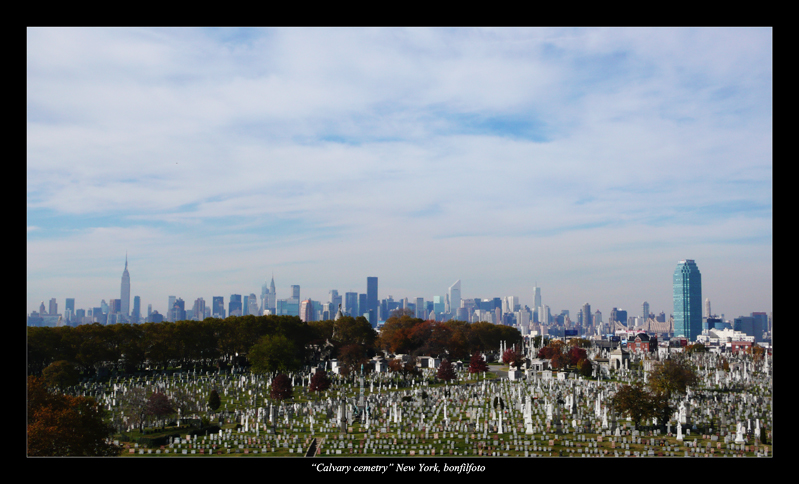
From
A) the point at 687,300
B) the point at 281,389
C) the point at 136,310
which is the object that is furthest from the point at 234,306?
the point at 687,300

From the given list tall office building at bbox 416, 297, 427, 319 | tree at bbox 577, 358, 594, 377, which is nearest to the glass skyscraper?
tall office building at bbox 416, 297, 427, 319

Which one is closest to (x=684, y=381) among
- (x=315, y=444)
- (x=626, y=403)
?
(x=626, y=403)

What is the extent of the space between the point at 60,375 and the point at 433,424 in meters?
23.2

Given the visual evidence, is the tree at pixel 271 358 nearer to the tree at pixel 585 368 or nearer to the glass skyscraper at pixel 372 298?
the tree at pixel 585 368

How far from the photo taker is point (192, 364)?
5041 cm

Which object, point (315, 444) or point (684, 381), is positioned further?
point (684, 381)

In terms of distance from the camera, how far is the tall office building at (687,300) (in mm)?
171125

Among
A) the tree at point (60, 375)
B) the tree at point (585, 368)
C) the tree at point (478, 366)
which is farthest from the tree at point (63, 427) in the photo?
the tree at point (585, 368)

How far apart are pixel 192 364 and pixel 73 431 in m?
34.2

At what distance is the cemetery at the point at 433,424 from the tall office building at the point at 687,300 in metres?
146

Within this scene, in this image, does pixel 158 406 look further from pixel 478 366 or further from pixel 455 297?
pixel 455 297

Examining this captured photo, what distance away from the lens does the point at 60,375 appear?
111 feet

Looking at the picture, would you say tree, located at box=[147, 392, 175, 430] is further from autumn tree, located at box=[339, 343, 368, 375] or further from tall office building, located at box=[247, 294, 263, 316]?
tall office building, located at box=[247, 294, 263, 316]
